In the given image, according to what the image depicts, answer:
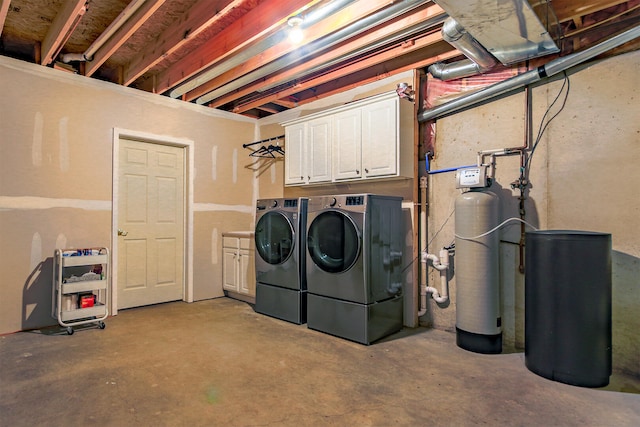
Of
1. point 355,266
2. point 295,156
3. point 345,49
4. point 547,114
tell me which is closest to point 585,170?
point 547,114

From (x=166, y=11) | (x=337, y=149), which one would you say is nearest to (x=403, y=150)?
(x=337, y=149)

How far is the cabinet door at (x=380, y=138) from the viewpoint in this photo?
3.22 m

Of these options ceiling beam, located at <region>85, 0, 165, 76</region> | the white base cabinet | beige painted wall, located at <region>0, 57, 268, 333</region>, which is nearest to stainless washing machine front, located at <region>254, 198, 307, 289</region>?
the white base cabinet

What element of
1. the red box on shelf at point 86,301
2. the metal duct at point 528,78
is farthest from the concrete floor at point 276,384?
the metal duct at point 528,78

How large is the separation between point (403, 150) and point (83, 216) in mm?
3176

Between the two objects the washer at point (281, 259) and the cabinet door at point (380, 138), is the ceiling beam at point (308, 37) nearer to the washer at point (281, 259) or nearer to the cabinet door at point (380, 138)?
the cabinet door at point (380, 138)

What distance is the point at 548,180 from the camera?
8.96 ft

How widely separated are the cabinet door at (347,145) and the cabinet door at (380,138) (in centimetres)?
6

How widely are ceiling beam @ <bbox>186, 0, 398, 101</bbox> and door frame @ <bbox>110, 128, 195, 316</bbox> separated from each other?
2.35ft

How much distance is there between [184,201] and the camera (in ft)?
14.6

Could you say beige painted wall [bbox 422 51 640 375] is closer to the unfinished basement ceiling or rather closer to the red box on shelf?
the unfinished basement ceiling

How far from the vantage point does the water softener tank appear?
108 inches

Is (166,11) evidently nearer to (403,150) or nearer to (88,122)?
(88,122)

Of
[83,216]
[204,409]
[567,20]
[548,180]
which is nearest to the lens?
[204,409]
